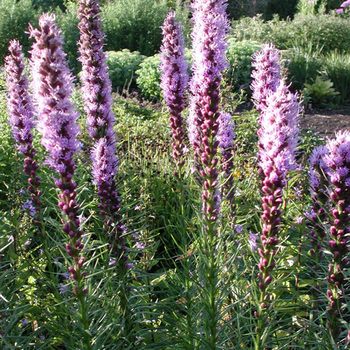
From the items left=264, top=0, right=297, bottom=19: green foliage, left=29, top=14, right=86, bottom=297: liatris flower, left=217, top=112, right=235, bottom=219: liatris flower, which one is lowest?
left=264, top=0, right=297, bottom=19: green foliage

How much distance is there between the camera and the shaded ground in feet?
23.5

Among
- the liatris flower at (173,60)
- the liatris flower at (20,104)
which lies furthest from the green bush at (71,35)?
the liatris flower at (173,60)

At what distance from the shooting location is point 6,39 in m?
12.0

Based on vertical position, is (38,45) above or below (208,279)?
above

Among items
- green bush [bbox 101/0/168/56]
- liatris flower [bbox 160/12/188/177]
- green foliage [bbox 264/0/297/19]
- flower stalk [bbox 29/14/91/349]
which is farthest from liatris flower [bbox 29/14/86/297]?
green foliage [bbox 264/0/297/19]

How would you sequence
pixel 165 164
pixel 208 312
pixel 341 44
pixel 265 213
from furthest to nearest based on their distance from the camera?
pixel 341 44, pixel 165 164, pixel 208 312, pixel 265 213

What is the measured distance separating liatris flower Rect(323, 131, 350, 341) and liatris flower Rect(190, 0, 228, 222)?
0.60 metres

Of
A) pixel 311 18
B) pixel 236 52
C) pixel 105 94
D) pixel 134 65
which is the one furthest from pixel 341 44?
pixel 105 94

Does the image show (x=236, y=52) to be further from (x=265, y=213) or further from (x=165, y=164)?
(x=265, y=213)

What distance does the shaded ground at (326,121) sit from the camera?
718cm

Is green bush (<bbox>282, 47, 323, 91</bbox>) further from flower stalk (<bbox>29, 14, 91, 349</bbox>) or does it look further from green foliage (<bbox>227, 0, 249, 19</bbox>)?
green foliage (<bbox>227, 0, 249, 19</bbox>)

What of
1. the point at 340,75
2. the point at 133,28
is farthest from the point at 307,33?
the point at 133,28

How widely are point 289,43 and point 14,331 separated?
11988 mm

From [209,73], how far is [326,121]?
612cm
